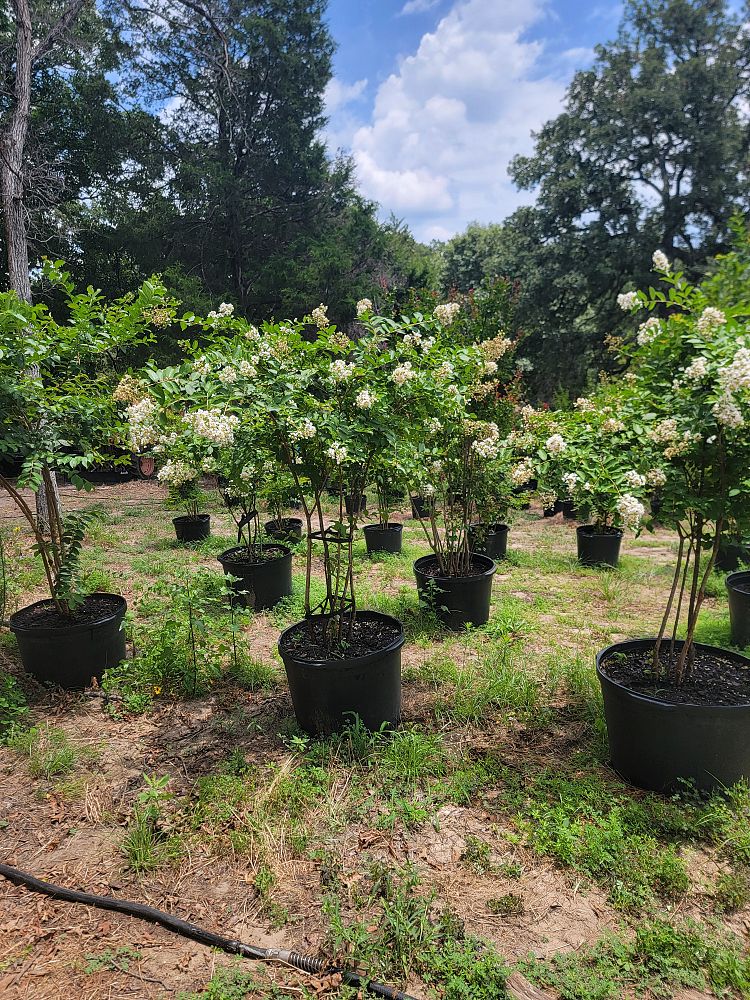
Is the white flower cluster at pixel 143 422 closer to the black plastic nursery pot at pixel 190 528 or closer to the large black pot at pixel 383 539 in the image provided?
the large black pot at pixel 383 539

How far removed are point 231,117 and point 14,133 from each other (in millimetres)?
9445

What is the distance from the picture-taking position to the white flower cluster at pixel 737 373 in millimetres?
1936

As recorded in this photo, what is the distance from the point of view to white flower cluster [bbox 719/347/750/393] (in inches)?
76.2

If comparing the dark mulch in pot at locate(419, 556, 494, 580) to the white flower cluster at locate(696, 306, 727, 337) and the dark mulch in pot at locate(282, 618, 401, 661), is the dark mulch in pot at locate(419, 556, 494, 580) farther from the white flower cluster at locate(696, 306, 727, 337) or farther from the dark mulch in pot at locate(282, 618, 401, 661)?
the white flower cluster at locate(696, 306, 727, 337)

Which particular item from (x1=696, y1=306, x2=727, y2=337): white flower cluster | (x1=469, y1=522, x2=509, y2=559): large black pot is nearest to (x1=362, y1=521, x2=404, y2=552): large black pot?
(x1=469, y1=522, x2=509, y2=559): large black pot

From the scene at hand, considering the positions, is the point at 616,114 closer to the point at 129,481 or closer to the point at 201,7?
the point at 201,7

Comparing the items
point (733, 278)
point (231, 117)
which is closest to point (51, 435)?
point (733, 278)

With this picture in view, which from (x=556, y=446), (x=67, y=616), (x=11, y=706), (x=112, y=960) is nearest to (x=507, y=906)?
(x=112, y=960)

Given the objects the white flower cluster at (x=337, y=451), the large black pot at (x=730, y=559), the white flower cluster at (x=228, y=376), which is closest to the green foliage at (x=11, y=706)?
the white flower cluster at (x=228, y=376)

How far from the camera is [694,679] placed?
8.54 feet

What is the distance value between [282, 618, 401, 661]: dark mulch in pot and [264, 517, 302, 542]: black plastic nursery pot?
8.51ft

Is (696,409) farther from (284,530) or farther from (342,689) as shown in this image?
(284,530)

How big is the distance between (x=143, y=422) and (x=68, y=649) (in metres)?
1.61

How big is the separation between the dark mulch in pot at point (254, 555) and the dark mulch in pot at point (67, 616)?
1251 mm
